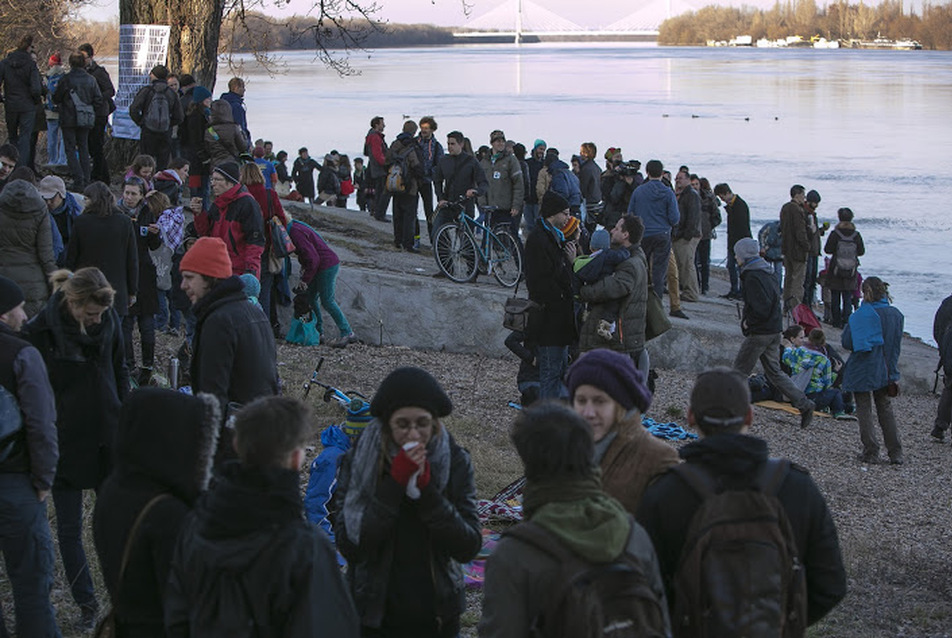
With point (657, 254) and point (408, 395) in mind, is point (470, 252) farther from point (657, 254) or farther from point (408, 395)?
point (408, 395)

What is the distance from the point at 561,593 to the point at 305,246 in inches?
299

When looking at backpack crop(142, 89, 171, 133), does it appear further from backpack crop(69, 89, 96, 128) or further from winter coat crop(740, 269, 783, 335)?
winter coat crop(740, 269, 783, 335)

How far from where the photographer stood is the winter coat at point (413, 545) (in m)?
3.68

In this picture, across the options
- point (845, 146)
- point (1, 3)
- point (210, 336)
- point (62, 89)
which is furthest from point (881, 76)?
point (210, 336)

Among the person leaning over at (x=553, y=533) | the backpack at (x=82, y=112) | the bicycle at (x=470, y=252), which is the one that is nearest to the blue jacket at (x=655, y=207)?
the bicycle at (x=470, y=252)

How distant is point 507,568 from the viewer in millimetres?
2994

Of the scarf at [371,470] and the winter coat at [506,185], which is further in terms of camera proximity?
the winter coat at [506,185]

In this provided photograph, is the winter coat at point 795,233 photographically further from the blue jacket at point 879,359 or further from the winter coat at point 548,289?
the winter coat at point 548,289

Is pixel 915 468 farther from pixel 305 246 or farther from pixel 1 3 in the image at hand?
pixel 1 3

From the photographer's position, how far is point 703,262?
17500 millimetres

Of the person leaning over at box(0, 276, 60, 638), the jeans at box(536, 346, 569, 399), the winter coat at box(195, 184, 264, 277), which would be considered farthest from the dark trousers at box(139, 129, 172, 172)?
the person leaning over at box(0, 276, 60, 638)

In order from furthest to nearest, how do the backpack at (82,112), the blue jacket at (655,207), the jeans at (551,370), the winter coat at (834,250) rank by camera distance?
the winter coat at (834,250)
the backpack at (82,112)
the blue jacket at (655,207)
the jeans at (551,370)

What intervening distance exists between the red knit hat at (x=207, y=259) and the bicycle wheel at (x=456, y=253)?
803 centimetres

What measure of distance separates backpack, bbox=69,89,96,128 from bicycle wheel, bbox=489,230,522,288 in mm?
4738
